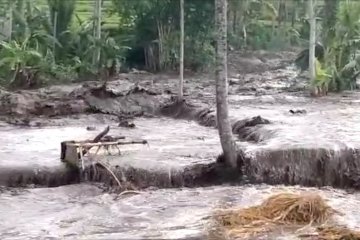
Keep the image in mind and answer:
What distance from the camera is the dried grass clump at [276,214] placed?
1047cm

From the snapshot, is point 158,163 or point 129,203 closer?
point 129,203

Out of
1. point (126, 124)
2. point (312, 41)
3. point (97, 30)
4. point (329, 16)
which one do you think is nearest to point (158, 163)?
point (126, 124)

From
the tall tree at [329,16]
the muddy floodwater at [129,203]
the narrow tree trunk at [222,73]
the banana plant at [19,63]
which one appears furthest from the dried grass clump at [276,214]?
the tall tree at [329,16]

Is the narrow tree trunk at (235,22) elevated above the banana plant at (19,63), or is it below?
above

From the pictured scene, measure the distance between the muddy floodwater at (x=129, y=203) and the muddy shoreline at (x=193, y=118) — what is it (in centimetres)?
31

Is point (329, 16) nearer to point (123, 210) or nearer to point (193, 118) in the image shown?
point (193, 118)

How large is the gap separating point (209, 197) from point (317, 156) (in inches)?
89.2

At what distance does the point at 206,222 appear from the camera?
10.7 meters

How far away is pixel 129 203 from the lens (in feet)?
39.0

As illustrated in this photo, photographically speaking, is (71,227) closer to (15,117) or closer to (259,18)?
(15,117)

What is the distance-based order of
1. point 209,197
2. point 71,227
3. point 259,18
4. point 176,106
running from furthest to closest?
point 259,18
point 176,106
point 209,197
point 71,227

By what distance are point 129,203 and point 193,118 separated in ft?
27.2

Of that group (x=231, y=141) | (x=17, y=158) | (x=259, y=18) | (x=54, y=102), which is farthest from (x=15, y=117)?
(x=259, y=18)

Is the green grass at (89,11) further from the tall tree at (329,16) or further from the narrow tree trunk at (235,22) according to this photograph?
the tall tree at (329,16)
